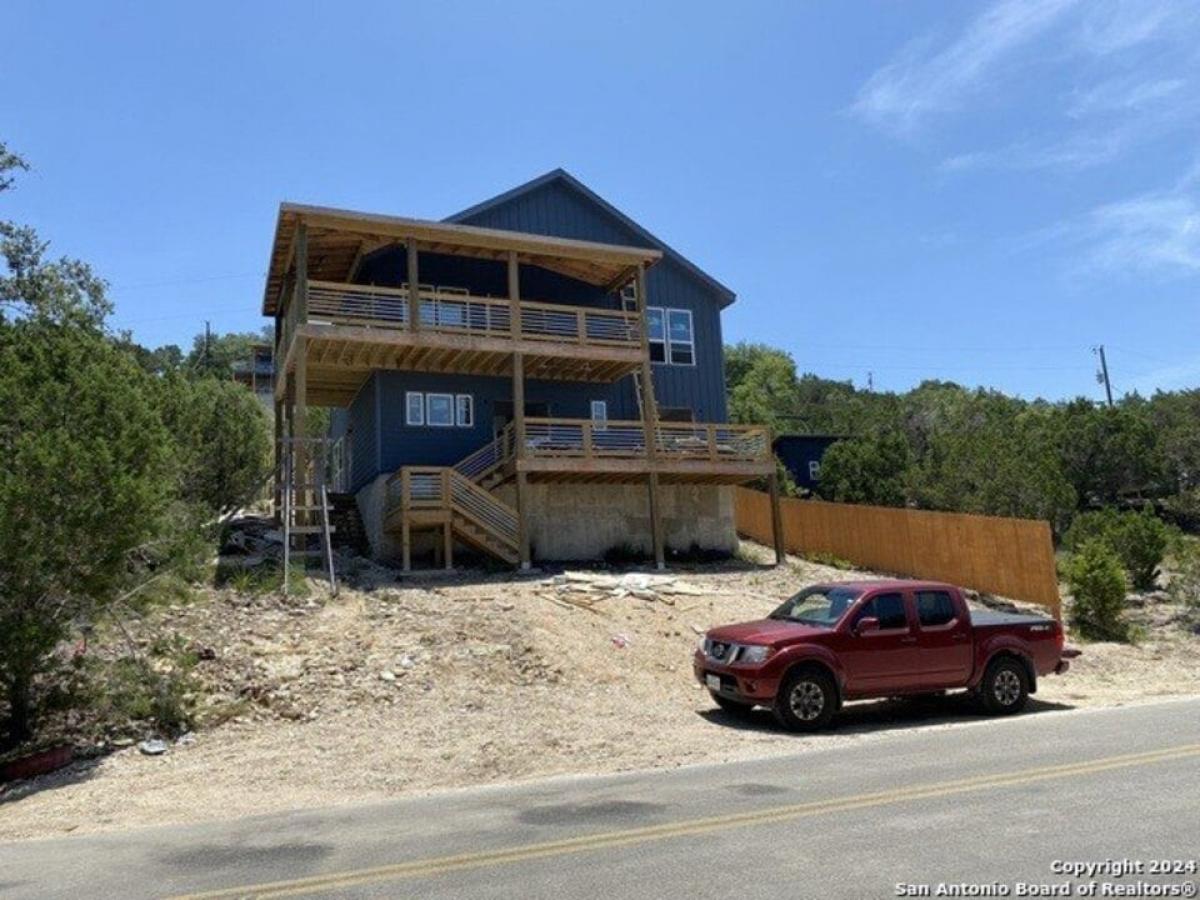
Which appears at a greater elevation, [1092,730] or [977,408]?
[977,408]

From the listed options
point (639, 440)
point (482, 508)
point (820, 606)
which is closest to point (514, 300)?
point (639, 440)

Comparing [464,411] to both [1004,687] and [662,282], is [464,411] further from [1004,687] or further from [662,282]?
[1004,687]

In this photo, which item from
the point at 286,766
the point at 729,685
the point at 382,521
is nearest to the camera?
the point at 286,766

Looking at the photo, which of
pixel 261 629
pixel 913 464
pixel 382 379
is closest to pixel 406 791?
pixel 261 629

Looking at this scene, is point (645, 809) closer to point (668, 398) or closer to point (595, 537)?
point (595, 537)

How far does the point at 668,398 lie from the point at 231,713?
698 inches

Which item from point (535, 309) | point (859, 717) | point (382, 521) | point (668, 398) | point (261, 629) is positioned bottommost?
point (859, 717)

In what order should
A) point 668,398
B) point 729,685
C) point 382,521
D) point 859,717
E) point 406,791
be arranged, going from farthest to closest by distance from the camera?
point 668,398, point 382,521, point 859,717, point 729,685, point 406,791

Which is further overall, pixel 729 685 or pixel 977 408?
pixel 977 408

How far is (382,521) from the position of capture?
2275 cm

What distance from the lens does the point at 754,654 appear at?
37.6ft

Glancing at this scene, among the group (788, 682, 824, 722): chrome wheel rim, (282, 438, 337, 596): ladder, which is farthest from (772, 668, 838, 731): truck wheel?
(282, 438, 337, 596): ladder

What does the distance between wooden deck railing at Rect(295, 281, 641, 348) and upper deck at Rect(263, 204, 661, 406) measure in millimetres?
30

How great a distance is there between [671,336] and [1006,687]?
681 inches
